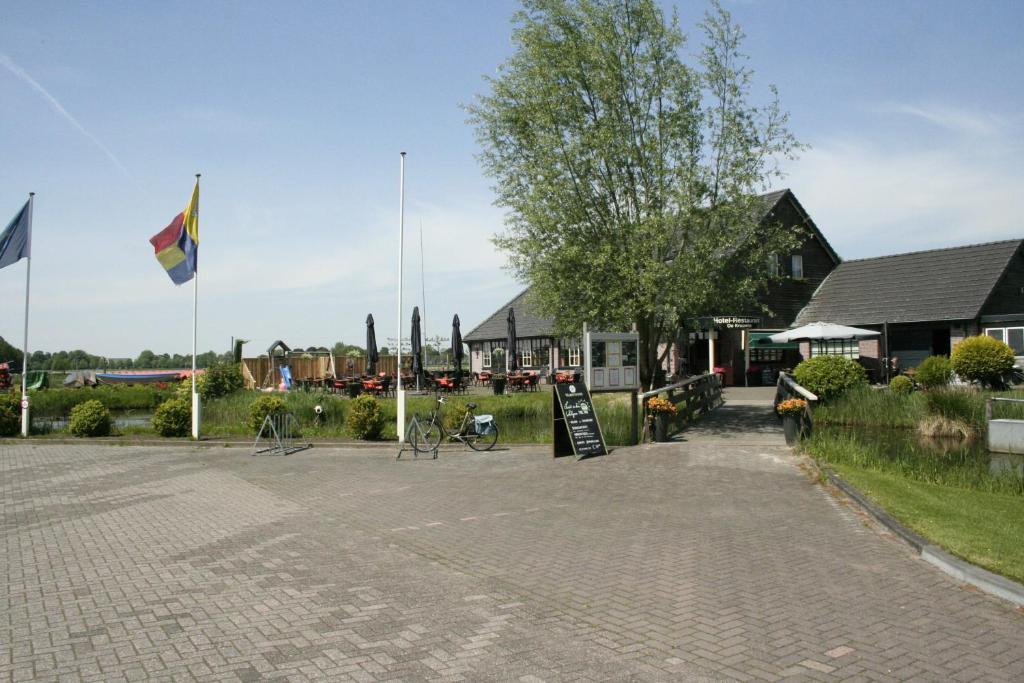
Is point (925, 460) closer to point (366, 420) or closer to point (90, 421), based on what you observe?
point (366, 420)

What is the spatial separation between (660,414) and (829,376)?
7.08 meters

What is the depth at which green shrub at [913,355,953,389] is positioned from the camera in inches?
889

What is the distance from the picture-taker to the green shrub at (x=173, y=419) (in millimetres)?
18109

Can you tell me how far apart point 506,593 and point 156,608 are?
8.94 feet

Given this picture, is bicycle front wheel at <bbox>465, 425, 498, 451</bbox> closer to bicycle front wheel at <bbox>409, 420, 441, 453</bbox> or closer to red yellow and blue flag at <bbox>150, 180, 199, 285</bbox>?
bicycle front wheel at <bbox>409, 420, 441, 453</bbox>

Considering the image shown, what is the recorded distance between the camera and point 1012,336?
27.1 meters

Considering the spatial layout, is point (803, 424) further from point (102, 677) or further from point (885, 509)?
point (102, 677)

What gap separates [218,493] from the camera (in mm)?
10891

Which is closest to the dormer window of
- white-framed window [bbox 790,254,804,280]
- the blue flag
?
white-framed window [bbox 790,254,804,280]

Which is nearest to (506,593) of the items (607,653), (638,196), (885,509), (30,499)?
(607,653)

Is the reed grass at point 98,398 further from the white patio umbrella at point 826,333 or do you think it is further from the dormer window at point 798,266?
the dormer window at point 798,266

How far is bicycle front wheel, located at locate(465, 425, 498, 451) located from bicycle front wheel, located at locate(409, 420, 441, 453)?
666 mm

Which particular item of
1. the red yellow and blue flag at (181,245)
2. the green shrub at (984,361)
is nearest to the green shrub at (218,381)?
the red yellow and blue flag at (181,245)

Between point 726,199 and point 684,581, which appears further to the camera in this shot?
point 726,199
